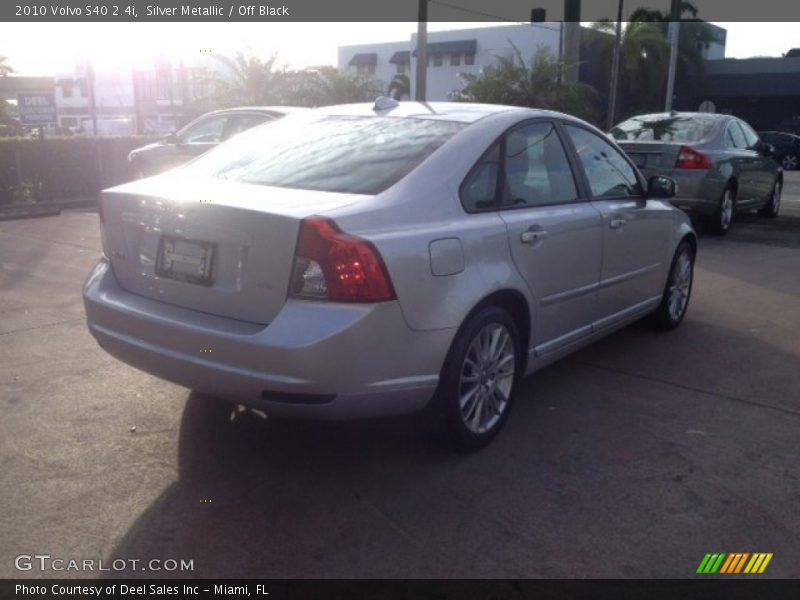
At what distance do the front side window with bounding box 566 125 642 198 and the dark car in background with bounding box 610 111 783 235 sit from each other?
511 centimetres

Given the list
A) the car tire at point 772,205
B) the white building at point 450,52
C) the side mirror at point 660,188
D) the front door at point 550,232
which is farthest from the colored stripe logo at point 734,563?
the white building at point 450,52

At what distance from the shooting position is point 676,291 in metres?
6.28

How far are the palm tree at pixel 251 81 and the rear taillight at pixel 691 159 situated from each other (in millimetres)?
19470

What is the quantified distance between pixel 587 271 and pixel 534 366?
2.30 ft

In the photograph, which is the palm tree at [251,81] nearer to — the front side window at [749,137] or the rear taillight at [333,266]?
the front side window at [749,137]

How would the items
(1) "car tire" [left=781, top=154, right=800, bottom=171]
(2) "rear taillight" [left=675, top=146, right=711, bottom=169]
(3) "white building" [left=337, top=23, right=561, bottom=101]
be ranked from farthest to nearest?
1. (3) "white building" [left=337, top=23, right=561, bottom=101]
2. (1) "car tire" [left=781, top=154, right=800, bottom=171]
3. (2) "rear taillight" [left=675, top=146, right=711, bottom=169]

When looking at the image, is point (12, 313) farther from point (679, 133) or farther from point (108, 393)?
point (679, 133)

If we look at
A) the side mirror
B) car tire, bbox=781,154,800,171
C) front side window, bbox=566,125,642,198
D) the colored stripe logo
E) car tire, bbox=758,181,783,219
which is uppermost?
front side window, bbox=566,125,642,198

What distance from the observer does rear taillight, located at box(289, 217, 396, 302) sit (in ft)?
10.9

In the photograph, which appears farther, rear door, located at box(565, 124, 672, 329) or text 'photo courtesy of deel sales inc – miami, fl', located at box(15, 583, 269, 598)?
rear door, located at box(565, 124, 672, 329)

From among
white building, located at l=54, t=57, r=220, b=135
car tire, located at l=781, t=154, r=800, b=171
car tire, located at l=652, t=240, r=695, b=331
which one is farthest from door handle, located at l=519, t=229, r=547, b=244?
car tire, located at l=781, t=154, r=800, b=171

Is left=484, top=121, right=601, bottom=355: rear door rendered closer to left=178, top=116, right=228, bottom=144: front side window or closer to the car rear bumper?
the car rear bumper

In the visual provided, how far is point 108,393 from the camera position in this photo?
4.69 metres

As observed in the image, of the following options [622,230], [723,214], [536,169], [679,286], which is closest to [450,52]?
[723,214]
